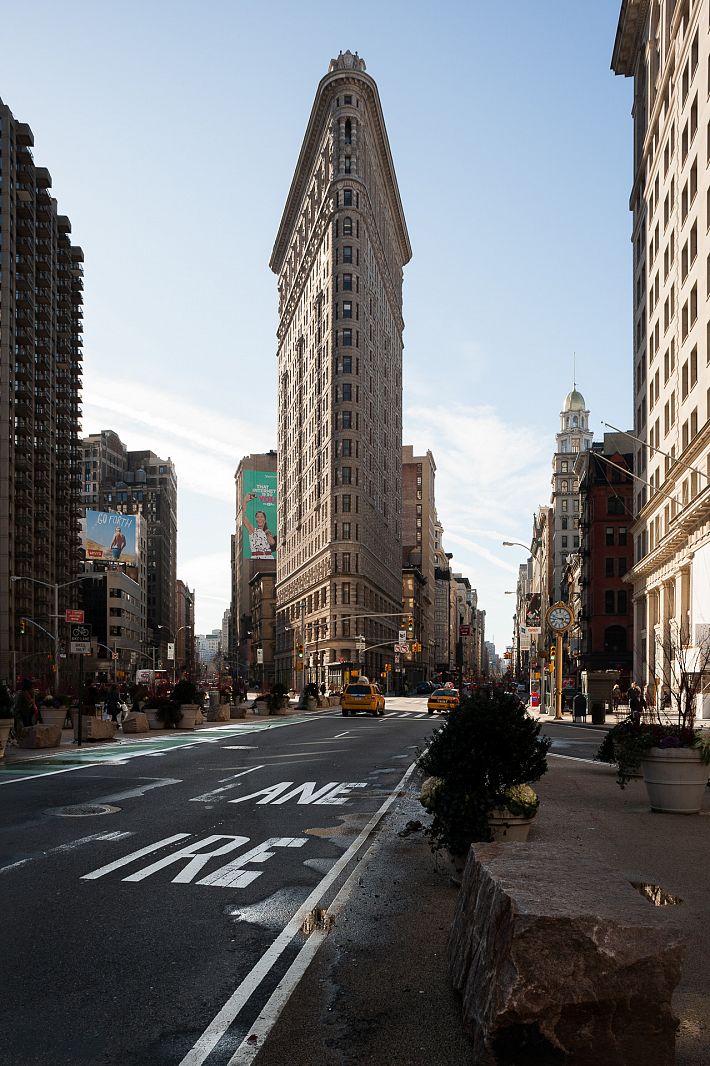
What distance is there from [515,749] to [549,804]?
229 inches

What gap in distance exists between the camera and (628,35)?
71688mm

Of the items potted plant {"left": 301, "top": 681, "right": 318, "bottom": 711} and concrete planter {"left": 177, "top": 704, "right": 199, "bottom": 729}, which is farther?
potted plant {"left": 301, "top": 681, "right": 318, "bottom": 711}

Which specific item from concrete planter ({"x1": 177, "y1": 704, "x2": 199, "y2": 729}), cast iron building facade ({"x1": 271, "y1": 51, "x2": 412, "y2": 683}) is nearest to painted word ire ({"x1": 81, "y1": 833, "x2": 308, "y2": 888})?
concrete planter ({"x1": 177, "y1": 704, "x2": 199, "y2": 729})

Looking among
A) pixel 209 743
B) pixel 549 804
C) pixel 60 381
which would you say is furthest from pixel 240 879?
pixel 60 381

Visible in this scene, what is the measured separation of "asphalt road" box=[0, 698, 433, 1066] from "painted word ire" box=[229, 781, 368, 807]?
39mm

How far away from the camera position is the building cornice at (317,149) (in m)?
121

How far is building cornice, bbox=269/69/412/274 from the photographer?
120875mm

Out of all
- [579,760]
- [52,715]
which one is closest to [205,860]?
[579,760]

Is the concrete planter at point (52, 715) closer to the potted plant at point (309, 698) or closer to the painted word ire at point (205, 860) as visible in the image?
the painted word ire at point (205, 860)

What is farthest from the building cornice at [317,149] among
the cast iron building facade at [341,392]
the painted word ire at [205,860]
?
the painted word ire at [205,860]

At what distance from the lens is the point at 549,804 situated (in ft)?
49.8

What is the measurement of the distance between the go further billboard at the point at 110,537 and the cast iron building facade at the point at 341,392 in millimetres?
27678

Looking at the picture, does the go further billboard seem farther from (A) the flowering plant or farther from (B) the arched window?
(A) the flowering plant

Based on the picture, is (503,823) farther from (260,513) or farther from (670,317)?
(260,513)
